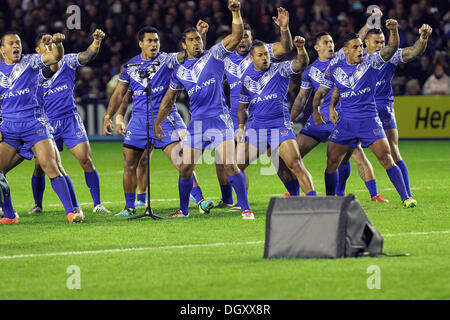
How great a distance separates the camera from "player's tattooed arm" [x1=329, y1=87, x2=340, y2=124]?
1231 cm

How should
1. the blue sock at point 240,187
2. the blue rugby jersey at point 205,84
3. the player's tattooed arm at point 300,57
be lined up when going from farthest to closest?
the blue rugby jersey at point 205,84
the blue sock at point 240,187
the player's tattooed arm at point 300,57

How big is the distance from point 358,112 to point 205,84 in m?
2.03

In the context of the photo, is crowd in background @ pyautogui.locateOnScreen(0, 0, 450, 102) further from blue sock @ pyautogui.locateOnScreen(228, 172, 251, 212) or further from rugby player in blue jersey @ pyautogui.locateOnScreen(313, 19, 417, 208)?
blue sock @ pyautogui.locateOnScreen(228, 172, 251, 212)

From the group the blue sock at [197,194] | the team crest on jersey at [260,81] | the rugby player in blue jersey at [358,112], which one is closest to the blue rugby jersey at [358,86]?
the rugby player in blue jersey at [358,112]

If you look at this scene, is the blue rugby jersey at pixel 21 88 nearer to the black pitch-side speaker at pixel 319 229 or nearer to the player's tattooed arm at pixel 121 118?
the player's tattooed arm at pixel 121 118

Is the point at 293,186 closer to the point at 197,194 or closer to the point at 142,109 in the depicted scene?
the point at 197,194

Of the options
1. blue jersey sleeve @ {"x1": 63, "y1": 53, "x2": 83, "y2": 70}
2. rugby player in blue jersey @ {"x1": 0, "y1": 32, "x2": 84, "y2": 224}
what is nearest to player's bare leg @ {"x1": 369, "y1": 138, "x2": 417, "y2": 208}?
rugby player in blue jersey @ {"x1": 0, "y1": 32, "x2": 84, "y2": 224}

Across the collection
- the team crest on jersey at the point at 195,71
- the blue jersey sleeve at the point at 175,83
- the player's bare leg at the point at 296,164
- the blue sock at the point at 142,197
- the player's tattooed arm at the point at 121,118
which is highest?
the team crest on jersey at the point at 195,71

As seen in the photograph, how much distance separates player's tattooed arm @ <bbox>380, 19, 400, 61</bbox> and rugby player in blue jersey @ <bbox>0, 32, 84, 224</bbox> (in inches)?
151

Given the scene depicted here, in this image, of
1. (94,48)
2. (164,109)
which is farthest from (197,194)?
(94,48)

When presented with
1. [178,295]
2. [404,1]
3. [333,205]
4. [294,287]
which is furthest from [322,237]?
[404,1]

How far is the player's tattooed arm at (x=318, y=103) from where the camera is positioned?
12.5 m

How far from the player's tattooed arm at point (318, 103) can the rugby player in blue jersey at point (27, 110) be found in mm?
3304
